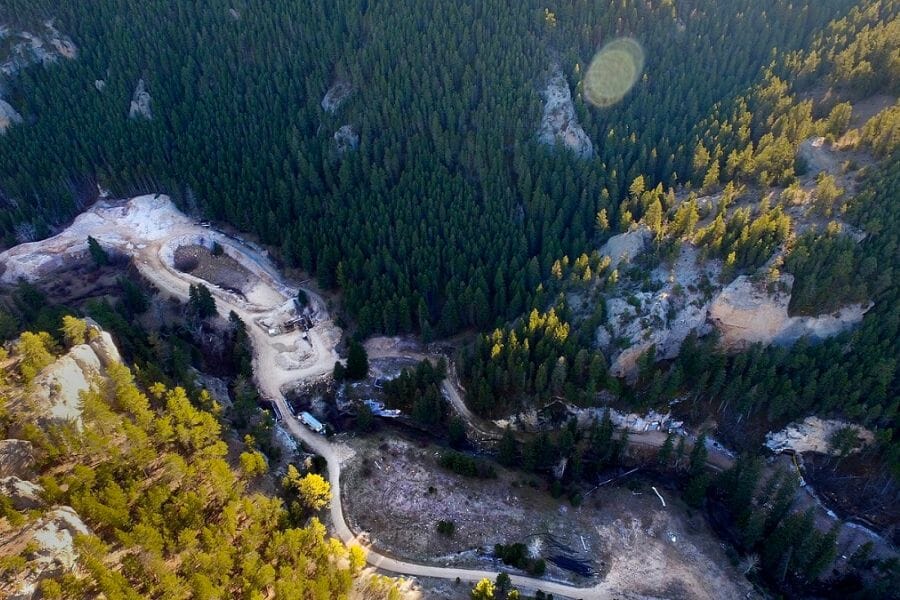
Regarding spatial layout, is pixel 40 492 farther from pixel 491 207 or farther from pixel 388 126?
pixel 388 126

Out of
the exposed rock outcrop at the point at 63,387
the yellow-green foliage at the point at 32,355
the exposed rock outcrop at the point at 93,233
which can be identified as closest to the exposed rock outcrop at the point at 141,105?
the exposed rock outcrop at the point at 93,233

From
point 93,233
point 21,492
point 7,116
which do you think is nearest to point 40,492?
point 21,492

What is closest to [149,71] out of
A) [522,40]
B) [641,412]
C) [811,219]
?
[522,40]

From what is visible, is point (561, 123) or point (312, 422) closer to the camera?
point (312, 422)

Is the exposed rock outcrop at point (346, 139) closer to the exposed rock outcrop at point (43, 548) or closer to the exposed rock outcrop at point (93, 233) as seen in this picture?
the exposed rock outcrop at point (93, 233)

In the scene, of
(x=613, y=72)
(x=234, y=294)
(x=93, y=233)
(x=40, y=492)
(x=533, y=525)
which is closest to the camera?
(x=40, y=492)

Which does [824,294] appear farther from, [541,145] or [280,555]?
[280,555]
